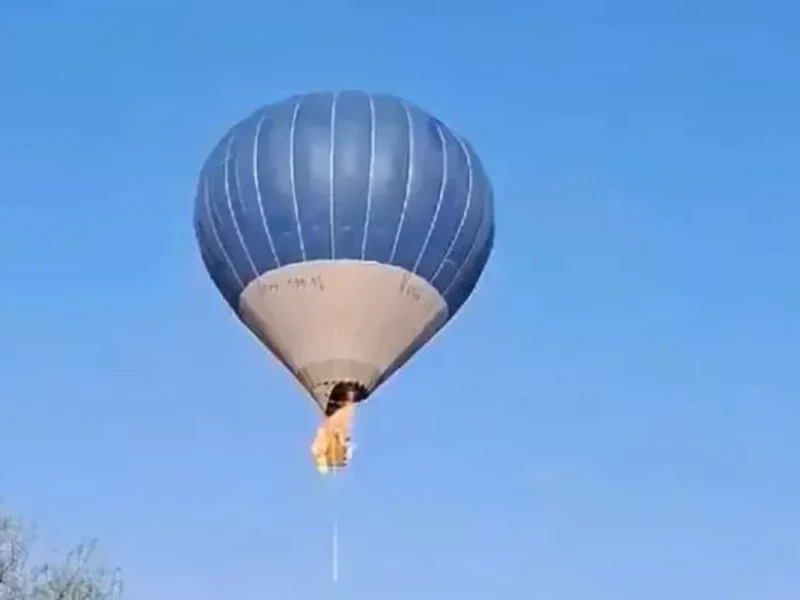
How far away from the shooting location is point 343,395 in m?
24.4

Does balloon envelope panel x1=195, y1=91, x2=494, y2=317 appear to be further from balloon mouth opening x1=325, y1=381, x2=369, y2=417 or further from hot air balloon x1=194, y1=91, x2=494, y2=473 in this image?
balloon mouth opening x1=325, y1=381, x2=369, y2=417

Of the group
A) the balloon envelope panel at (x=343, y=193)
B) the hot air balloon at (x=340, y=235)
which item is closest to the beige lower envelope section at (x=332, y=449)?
the hot air balloon at (x=340, y=235)

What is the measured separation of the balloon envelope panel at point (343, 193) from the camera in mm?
24203

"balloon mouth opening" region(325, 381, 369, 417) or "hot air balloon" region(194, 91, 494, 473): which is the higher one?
"hot air balloon" region(194, 91, 494, 473)

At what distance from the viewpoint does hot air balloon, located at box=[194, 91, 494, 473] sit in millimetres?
24203

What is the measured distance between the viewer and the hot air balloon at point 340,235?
24203 mm

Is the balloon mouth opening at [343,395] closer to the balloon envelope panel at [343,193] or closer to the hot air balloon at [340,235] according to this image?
the hot air balloon at [340,235]

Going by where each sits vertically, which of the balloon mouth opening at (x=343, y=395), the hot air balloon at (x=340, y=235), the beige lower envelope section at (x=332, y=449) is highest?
the hot air balloon at (x=340, y=235)

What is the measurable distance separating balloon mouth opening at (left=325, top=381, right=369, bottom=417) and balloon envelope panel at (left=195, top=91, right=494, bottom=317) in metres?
1.78

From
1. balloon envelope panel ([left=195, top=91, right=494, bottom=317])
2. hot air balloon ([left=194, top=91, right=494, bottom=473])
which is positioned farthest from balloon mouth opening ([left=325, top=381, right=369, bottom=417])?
balloon envelope panel ([left=195, top=91, right=494, bottom=317])

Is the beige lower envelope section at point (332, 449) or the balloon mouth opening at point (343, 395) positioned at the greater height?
the balloon mouth opening at point (343, 395)

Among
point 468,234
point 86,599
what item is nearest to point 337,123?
point 468,234

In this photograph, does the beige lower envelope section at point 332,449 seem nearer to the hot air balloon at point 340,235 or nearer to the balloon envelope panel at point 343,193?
the hot air balloon at point 340,235

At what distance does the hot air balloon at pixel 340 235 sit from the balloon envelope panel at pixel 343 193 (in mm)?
14
